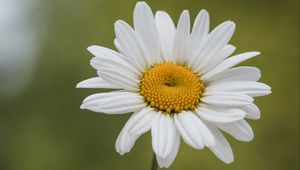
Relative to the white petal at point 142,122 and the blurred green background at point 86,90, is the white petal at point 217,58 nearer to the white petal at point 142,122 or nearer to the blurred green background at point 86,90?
the white petal at point 142,122

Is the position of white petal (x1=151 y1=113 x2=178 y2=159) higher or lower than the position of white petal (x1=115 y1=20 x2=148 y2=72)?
lower

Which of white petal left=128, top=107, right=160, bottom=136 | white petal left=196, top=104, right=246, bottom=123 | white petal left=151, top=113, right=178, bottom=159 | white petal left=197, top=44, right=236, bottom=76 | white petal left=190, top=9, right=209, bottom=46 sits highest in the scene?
white petal left=190, top=9, right=209, bottom=46

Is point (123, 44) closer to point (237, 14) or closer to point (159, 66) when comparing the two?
point (159, 66)

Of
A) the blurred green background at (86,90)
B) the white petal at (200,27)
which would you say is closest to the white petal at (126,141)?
the white petal at (200,27)

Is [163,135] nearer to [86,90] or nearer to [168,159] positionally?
[168,159]

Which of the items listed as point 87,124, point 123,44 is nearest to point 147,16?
point 123,44

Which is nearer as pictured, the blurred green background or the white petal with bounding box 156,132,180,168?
the white petal with bounding box 156,132,180,168

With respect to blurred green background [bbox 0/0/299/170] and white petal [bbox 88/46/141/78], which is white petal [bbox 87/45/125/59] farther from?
blurred green background [bbox 0/0/299/170]

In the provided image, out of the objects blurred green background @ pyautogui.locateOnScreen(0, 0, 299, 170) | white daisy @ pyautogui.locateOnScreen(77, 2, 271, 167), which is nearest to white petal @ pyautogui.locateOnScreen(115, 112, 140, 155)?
white daisy @ pyautogui.locateOnScreen(77, 2, 271, 167)
